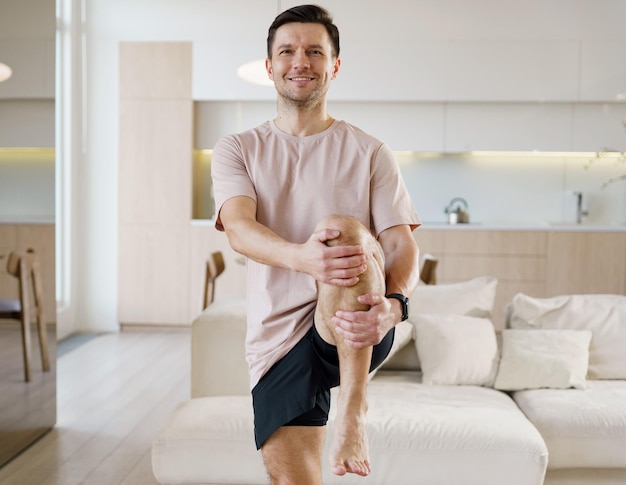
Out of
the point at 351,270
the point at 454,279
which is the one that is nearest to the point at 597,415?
the point at 351,270

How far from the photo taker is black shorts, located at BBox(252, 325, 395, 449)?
5.88 ft

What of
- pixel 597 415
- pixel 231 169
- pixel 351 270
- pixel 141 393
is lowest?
pixel 141 393

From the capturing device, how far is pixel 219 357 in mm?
3484

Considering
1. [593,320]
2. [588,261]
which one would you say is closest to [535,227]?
[588,261]

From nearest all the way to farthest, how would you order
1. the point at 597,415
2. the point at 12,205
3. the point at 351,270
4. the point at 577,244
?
the point at 351,270
the point at 597,415
the point at 12,205
the point at 577,244

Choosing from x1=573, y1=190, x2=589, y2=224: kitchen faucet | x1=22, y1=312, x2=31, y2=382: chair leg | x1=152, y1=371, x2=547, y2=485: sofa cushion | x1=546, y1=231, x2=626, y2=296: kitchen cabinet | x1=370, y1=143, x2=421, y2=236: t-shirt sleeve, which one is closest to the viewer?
x1=370, y1=143, x2=421, y2=236: t-shirt sleeve

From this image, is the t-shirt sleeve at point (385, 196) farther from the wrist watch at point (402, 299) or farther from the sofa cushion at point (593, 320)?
the sofa cushion at point (593, 320)

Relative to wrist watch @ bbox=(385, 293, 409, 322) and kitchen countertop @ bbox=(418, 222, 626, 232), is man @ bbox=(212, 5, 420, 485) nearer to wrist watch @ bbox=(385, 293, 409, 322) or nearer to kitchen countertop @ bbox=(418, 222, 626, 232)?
wrist watch @ bbox=(385, 293, 409, 322)

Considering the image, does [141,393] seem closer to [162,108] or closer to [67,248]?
[67,248]

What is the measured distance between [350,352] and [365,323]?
8cm

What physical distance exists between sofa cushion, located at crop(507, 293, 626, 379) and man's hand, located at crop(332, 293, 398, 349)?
2260 millimetres

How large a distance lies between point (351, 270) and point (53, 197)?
272 cm

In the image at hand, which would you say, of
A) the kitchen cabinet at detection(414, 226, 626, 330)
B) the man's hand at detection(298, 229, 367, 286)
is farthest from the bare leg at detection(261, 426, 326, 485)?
the kitchen cabinet at detection(414, 226, 626, 330)

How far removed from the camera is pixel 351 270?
1.60 meters
